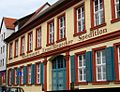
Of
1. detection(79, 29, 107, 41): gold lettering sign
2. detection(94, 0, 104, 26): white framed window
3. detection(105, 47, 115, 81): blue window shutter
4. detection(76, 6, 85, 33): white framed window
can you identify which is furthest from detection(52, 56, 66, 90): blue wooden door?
detection(105, 47, 115, 81): blue window shutter

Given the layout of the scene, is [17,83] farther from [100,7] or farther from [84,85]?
[100,7]

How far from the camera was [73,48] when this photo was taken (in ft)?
68.8

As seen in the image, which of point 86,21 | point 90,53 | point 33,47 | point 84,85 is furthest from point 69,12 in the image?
point 33,47

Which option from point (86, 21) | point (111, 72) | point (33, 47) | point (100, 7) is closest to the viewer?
point (111, 72)

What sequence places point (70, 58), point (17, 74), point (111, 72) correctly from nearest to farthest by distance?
point (111, 72) → point (70, 58) → point (17, 74)

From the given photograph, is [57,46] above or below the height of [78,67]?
above

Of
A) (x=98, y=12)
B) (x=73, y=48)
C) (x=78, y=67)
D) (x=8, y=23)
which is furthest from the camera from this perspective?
(x=8, y=23)

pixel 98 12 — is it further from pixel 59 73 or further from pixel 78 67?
pixel 59 73

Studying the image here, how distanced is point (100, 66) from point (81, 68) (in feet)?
7.87

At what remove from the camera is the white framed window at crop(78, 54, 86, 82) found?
1966 centimetres

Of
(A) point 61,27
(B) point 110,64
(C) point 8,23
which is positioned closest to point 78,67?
(B) point 110,64

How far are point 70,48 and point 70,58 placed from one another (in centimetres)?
78

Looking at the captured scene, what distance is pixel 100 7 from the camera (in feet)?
60.3

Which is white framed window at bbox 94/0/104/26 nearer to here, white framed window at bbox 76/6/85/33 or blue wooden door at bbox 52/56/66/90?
white framed window at bbox 76/6/85/33
